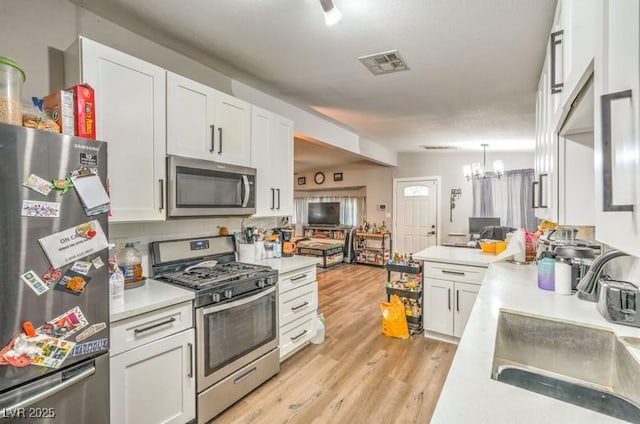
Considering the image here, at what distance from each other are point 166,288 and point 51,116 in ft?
3.46

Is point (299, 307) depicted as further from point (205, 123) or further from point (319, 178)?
point (319, 178)

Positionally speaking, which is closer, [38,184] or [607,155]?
[607,155]

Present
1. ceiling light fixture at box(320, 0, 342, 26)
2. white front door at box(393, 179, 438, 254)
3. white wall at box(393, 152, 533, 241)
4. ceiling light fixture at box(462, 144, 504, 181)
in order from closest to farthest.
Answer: ceiling light fixture at box(320, 0, 342, 26), ceiling light fixture at box(462, 144, 504, 181), white wall at box(393, 152, 533, 241), white front door at box(393, 179, 438, 254)

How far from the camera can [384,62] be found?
247 centimetres

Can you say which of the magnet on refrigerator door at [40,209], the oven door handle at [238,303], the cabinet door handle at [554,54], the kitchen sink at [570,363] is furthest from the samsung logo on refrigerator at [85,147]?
the cabinet door handle at [554,54]

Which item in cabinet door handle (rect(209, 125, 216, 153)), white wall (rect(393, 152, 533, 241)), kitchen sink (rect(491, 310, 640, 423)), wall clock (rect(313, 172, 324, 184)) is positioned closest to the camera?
kitchen sink (rect(491, 310, 640, 423))

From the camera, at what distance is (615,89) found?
0.52 meters

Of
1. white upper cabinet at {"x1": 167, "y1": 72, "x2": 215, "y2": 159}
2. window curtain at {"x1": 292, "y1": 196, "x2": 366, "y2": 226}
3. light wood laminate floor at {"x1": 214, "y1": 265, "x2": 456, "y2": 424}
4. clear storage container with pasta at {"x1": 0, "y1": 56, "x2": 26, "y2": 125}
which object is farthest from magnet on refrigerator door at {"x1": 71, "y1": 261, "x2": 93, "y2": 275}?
window curtain at {"x1": 292, "y1": 196, "x2": 366, "y2": 226}

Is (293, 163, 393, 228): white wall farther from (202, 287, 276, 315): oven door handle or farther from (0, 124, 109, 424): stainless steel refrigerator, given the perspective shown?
(0, 124, 109, 424): stainless steel refrigerator

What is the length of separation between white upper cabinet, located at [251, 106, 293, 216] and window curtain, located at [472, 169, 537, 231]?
4.73 metres

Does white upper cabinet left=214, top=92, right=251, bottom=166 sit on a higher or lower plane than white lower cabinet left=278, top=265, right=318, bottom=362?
higher

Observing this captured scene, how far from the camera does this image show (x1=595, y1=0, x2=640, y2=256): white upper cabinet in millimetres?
458

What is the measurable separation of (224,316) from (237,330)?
163 millimetres

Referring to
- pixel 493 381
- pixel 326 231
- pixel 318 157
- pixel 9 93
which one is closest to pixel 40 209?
pixel 9 93
